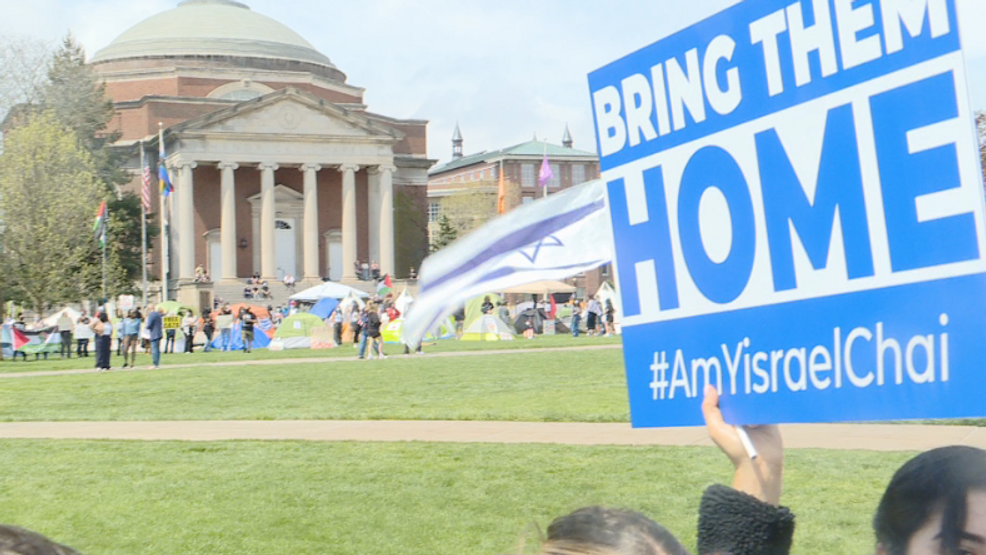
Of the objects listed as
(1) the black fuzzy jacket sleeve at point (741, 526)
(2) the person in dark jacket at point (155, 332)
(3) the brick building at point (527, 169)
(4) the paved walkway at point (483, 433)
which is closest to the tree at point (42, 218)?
(2) the person in dark jacket at point (155, 332)

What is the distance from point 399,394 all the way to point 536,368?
19.2 feet

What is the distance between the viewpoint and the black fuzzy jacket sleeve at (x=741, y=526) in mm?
2773

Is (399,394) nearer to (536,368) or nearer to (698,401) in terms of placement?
(536,368)

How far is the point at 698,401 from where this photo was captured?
3.25m

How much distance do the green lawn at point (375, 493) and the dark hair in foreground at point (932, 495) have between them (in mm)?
4449

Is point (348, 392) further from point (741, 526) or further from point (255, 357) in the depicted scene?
point (741, 526)

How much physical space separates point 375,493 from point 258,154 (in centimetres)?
6532

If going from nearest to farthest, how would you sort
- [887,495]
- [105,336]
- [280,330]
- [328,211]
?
[887,495], [105,336], [280,330], [328,211]

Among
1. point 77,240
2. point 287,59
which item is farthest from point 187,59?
point 77,240

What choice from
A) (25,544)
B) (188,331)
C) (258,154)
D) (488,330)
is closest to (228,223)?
(258,154)

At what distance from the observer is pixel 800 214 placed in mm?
3041

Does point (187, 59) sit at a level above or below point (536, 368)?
above

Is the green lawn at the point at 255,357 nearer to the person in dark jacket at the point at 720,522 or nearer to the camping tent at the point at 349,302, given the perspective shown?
the camping tent at the point at 349,302

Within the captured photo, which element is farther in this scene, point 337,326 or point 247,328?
point 337,326
